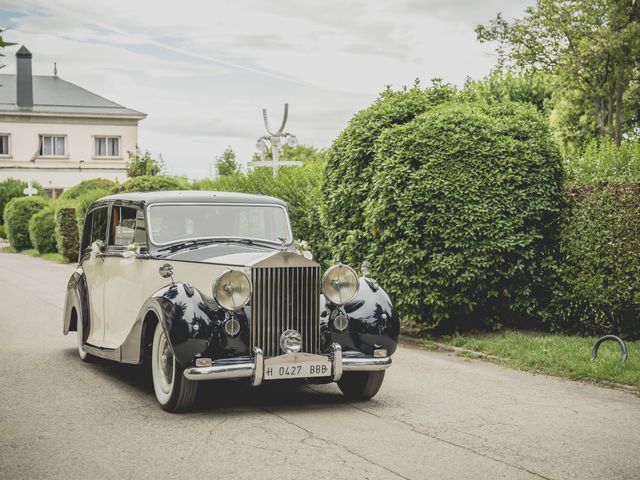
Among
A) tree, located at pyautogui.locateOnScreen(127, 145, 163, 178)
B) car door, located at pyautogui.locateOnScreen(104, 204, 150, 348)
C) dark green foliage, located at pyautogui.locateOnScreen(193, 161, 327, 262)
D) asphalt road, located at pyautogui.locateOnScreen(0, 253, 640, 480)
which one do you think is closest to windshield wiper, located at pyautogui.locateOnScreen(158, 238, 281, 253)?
car door, located at pyautogui.locateOnScreen(104, 204, 150, 348)

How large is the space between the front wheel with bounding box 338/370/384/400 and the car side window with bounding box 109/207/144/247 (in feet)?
8.45

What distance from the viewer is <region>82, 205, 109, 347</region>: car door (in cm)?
945

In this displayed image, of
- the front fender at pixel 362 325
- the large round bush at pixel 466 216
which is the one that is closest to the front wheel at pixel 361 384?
the front fender at pixel 362 325

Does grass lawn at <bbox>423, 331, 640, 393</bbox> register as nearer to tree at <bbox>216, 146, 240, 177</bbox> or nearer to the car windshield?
the car windshield


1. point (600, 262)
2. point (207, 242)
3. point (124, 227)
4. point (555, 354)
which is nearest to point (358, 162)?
point (600, 262)

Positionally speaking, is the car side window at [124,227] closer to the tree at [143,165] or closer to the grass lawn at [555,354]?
the grass lawn at [555,354]

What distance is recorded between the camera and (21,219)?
39.8 m

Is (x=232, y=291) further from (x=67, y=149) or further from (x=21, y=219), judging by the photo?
(x=67, y=149)

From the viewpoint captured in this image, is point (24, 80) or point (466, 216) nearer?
point (466, 216)

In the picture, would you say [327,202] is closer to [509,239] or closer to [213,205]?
[509,239]

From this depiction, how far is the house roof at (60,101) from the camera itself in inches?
2419

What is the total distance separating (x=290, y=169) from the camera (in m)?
19.2

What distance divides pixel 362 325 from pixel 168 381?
70.2 inches

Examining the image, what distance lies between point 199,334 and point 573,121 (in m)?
33.4
